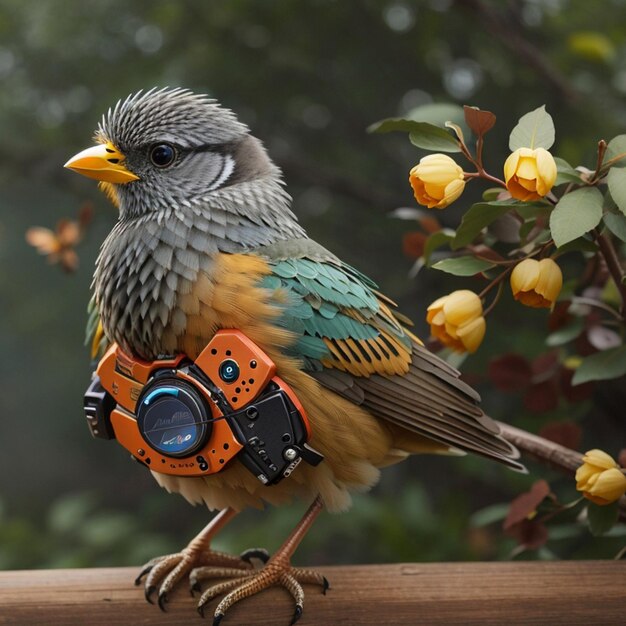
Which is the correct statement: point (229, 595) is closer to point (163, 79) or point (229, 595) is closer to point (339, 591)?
point (339, 591)

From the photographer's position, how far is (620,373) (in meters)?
1.12

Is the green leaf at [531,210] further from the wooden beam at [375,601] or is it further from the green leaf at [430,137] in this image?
the wooden beam at [375,601]

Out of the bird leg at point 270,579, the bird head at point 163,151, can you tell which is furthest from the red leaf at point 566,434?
the bird head at point 163,151

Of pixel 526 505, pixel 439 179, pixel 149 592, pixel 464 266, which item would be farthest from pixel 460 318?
pixel 149 592

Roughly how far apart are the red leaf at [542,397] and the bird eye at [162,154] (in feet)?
2.08

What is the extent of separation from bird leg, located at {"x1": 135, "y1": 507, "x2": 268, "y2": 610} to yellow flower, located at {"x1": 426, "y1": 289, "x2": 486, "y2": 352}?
38 centimetres

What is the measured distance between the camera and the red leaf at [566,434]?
1.26 m

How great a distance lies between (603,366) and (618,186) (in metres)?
0.30

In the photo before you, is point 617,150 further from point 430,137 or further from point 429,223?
point 429,223

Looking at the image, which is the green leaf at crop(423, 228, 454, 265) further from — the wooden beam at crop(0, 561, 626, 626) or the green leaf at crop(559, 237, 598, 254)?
the wooden beam at crop(0, 561, 626, 626)

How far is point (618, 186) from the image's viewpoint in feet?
3.02

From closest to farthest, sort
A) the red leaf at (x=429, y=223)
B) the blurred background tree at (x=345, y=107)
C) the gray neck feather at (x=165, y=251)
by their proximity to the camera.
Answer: the gray neck feather at (x=165, y=251) < the red leaf at (x=429, y=223) < the blurred background tree at (x=345, y=107)

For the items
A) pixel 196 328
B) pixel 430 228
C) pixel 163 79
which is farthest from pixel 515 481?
pixel 163 79

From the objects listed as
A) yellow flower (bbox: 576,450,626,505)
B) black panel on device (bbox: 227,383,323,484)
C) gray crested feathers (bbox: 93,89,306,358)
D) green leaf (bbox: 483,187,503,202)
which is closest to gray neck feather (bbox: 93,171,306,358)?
gray crested feathers (bbox: 93,89,306,358)
